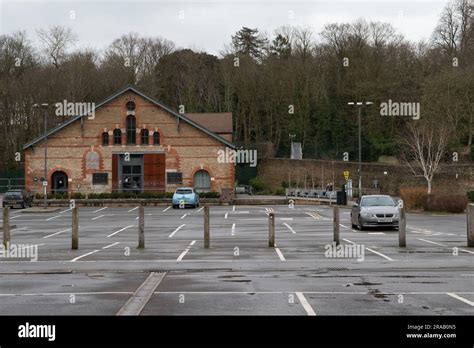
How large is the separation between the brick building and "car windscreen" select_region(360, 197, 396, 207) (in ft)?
116

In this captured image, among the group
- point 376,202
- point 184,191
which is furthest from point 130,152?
point 376,202

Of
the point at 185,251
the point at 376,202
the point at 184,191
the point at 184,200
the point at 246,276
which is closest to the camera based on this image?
the point at 246,276

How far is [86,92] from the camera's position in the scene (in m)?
82.8

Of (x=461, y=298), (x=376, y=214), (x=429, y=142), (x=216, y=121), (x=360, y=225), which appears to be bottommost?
(x=360, y=225)

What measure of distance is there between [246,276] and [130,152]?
53844 millimetres

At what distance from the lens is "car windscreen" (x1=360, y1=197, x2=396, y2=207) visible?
31.2 m

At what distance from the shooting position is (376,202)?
31.4 meters

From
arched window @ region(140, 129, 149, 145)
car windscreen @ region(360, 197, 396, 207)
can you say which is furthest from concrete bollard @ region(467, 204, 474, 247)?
arched window @ region(140, 129, 149, 145)

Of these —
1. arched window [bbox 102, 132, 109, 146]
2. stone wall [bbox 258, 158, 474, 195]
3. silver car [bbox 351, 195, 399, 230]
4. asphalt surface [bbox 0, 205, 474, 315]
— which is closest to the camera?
asphalt surface [bbox 0, 205, 474, 315]

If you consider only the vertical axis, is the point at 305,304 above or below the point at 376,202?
below

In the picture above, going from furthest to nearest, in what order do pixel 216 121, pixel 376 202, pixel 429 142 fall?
pixel 216 121 → pixel 429 142 → pixel 376 202

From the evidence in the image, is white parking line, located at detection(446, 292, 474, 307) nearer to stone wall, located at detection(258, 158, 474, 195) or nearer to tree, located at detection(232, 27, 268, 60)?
stone wall, located at detection(258, 158, 474, 195)

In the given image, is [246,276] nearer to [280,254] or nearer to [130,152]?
[280,254]
